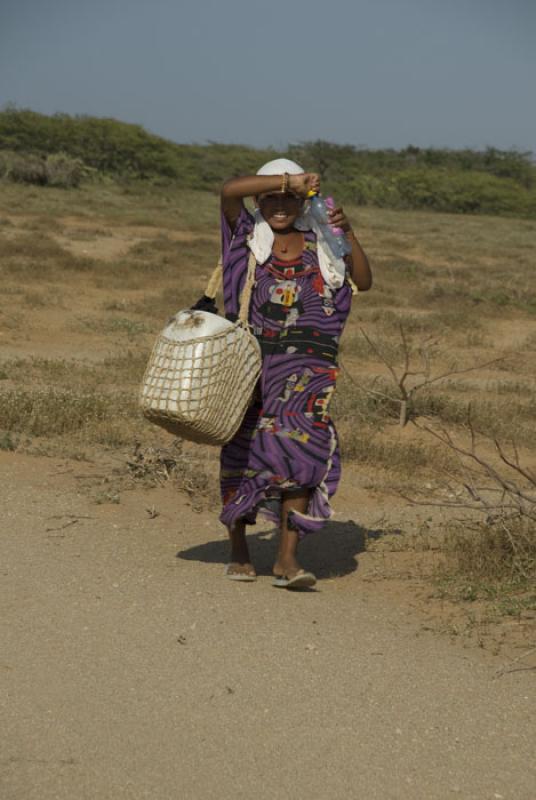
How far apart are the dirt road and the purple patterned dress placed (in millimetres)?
427

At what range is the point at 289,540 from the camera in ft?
14.3

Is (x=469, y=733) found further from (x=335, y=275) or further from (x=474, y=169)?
(x=474, y=169)

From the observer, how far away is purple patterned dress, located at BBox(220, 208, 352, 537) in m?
4.29

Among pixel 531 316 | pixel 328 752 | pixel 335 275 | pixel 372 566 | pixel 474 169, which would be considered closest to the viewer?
pixel 328 752

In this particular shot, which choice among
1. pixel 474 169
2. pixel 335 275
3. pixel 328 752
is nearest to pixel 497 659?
pixel 328 752

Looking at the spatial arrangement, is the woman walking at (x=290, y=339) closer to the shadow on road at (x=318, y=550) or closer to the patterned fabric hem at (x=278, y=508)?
the patterned fabric hem at (x=278, y=508)

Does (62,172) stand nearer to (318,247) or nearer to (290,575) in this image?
(318,247)

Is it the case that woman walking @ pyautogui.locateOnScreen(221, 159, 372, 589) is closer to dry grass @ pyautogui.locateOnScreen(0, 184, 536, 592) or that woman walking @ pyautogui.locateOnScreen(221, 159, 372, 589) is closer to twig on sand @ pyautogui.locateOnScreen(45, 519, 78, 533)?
dry grass @ pyautogui.locateOnScreen(0, 184, 536, 592)

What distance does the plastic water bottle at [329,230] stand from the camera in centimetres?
423

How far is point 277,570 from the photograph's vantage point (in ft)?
14.3

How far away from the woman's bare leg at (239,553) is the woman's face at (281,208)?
1.10 meters

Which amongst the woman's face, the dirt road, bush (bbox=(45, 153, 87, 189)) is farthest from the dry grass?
bush (bbox=(45, 153, 87, 189))

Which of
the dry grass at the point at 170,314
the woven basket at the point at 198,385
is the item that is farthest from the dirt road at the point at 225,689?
the dry grass at the point at 170,314

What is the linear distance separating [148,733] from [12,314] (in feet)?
28.9
